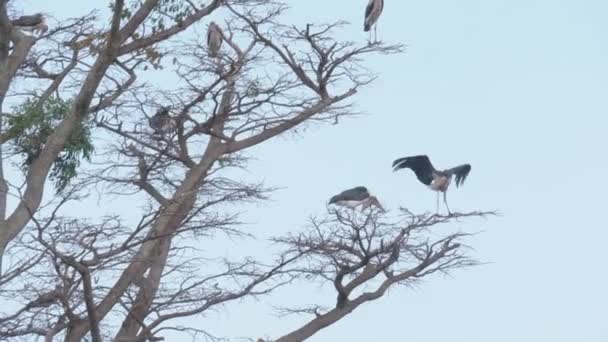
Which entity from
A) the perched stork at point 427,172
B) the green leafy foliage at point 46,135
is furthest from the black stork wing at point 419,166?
the green leafy foliage at point 46,135

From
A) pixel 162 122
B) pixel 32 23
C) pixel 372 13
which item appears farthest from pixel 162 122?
pixel 372 13

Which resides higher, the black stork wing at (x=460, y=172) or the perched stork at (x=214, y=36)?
the perched stork at (x=214, y=36)

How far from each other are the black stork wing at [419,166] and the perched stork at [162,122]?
118 inches

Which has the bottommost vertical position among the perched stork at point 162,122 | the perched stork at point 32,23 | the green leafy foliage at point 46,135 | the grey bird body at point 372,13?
the green leafy foliage at point 46,135

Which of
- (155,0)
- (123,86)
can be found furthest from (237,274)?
(155,0)

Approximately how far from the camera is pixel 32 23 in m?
19.2

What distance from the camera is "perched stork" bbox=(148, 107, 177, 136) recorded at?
794 inches

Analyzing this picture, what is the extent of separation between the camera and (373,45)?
66.3ft

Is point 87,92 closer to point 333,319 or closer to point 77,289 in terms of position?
point 77,289

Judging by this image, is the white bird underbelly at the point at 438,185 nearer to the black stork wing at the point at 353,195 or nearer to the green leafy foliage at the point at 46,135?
the black stork wing at the point at 353,195

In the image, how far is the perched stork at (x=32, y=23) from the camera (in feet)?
62.0

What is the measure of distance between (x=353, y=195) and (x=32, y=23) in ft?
17.3

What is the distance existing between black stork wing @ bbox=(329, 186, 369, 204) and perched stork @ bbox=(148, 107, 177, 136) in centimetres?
276

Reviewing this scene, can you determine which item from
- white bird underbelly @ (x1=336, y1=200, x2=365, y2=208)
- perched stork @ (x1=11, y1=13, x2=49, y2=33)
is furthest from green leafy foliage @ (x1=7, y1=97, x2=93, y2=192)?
white bird underbelly @ (x1=336, y1=200, x2=365, y2=208)
